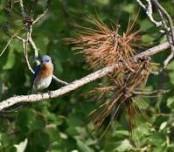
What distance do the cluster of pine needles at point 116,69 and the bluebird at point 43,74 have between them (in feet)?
3.62

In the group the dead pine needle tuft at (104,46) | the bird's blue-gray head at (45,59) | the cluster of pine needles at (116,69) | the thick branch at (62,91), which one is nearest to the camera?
the thick branch at (62,91)

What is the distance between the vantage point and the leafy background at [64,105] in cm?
517

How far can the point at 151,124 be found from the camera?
17.7ft

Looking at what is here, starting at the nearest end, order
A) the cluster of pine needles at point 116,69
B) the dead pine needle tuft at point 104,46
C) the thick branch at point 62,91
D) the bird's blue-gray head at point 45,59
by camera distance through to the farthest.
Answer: the thick branch at point 62,91 → the cluster of pine needles at point 116,69 → the dead pine needle tuft at point 104,46 → the bird's blue-gray head at point 45,59

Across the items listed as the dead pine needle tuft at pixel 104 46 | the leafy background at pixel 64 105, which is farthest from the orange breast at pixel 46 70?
the dead pine needle tuft at pixel 104 46

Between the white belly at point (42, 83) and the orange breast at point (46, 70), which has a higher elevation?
the orange breast at point (46, 70)

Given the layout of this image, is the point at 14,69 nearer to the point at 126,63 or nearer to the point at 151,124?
the point at 151,124

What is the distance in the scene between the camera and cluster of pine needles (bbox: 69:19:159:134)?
146 inches

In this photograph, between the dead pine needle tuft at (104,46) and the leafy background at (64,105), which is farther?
the leafy background at (64,105)

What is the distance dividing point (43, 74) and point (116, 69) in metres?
1.40

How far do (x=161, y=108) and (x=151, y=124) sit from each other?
2.09 feet

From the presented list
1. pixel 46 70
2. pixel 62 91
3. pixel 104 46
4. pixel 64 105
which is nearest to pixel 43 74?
pixel 46 70

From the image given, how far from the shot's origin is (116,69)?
3.76 metres

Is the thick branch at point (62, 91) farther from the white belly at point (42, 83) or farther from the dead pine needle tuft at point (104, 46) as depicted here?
the white belly at point (42, 83)
